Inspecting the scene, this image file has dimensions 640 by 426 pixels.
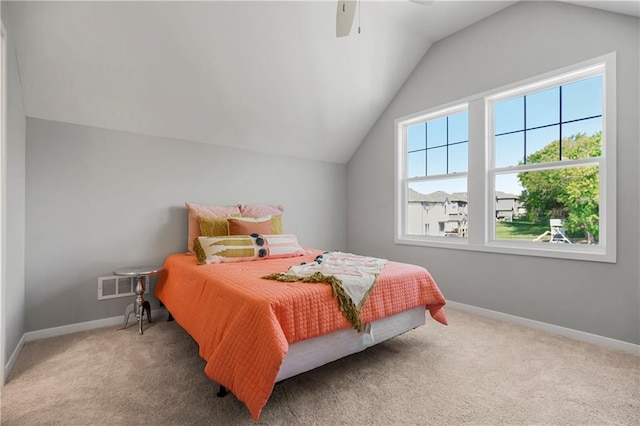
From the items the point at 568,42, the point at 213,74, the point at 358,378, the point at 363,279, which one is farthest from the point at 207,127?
the point at 568,42

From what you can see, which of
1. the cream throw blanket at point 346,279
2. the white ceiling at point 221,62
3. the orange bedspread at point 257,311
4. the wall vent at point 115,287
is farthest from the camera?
the wall vent at point 115,287

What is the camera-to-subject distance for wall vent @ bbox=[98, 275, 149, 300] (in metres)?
2.82

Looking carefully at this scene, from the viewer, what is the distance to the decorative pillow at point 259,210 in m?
3.52

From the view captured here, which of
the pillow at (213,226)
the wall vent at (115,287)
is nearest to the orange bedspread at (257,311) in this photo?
the pillow at (213,226)

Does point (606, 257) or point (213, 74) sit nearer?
point (606, 257)

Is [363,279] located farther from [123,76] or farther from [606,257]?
[123,76]

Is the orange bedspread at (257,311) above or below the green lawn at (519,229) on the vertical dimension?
below

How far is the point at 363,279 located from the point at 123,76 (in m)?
2.64

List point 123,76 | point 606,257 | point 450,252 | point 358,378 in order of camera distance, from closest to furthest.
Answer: point 358,378, point 606,257, point 123,76, point 450,252

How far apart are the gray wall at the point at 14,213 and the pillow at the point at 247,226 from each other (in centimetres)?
157

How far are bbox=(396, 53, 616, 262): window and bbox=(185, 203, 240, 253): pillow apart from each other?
7.28 ft

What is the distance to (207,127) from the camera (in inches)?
130

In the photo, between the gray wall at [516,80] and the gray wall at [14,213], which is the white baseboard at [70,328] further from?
the gray wall at [516,80]

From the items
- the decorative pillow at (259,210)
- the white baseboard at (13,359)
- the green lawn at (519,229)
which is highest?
the decorative pillow at (259,210)
